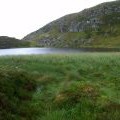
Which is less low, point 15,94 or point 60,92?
point 15,94

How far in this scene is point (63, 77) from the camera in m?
29.2

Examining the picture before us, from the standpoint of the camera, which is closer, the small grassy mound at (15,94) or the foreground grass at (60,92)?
the small grassy mound at (15,94)

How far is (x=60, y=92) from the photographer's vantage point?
23.3 meters

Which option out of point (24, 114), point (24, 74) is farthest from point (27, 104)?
point (24, 74)

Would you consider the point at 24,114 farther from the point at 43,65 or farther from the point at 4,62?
the point at 4,62

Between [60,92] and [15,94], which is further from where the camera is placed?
[60,92]

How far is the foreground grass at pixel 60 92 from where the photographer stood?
739 inches

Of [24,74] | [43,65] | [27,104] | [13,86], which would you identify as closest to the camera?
[27,104]

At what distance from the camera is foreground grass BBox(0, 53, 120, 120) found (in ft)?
61.6

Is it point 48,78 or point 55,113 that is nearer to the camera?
point 55,113

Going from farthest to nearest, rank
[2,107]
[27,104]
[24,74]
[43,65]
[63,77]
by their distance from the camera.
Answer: [43,65] < [63,77] < [24,74] < [27,104] < [2,107]

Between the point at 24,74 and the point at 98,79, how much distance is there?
6.88 m

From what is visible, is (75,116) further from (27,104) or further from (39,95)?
(39,95)

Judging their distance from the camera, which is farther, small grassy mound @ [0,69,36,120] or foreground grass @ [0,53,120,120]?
foreground grass @ [0,53,120,120]
